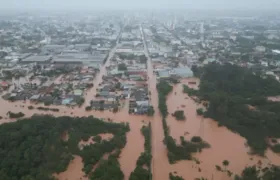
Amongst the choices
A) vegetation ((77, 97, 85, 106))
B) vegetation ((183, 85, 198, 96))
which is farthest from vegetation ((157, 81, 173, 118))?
vegetation ((77, 97, 85, 106))

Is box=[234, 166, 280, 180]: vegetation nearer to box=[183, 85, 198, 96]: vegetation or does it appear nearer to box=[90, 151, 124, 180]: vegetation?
box=[90, 151, 124, 180]: vegetation

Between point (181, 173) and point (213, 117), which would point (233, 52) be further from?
point (181, 173)

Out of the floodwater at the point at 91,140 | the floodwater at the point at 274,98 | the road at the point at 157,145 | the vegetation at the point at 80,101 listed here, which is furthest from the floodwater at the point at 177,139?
the floodwater at the point at 274,98

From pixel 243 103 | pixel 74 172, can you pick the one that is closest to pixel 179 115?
pixel 243 103

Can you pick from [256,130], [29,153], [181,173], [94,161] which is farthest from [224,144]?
[29,153]

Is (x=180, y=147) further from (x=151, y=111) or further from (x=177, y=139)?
(x=151, y=111)

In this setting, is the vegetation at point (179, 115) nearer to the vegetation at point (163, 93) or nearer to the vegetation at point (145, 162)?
the vegetation at point (163, 93)
